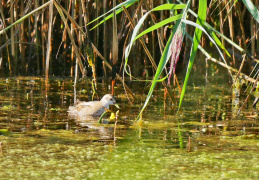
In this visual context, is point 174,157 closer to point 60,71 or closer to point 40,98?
point 40,98

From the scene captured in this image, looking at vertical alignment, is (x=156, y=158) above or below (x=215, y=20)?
below

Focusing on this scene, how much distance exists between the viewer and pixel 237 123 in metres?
4.63

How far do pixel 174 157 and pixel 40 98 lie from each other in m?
2.82

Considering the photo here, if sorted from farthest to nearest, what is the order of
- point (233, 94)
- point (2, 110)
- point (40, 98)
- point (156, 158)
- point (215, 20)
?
point (215, 20) < point (233, 94) < point (40, 98) < point (2, 110) < point (156, 158)

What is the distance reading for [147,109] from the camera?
17.6ft

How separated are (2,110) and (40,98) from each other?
0.85 metres

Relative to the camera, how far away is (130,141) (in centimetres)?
386

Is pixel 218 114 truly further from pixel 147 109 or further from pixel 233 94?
pixel 233 94

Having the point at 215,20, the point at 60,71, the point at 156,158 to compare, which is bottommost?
the point at 156,158

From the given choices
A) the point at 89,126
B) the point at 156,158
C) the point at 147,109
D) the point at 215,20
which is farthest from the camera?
the point at 215,20

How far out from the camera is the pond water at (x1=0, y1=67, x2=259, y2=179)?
120 inches

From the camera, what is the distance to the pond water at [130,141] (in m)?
3.05

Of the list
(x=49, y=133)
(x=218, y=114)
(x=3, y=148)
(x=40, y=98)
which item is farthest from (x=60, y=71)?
(x=3, y=148)

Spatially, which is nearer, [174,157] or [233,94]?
[174,157]
